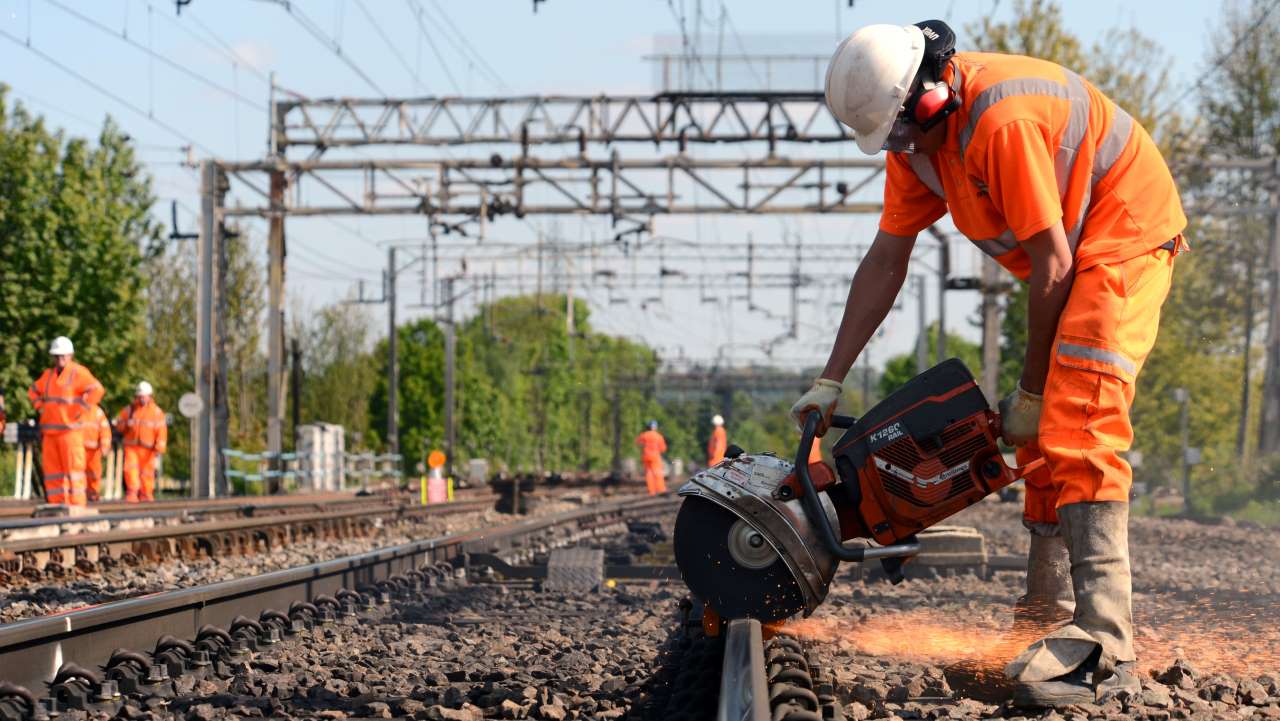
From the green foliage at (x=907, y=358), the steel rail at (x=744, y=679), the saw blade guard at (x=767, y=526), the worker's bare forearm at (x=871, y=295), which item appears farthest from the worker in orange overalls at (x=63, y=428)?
the green foliage at (x=907, y=358)

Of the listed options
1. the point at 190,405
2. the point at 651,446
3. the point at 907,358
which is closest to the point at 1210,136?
the point at 651,446

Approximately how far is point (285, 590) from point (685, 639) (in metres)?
2.36

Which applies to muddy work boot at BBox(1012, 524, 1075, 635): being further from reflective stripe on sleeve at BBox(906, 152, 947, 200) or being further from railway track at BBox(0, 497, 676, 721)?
railway track at BBox(0, 497, 676, 721)

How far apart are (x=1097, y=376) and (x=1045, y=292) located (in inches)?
11.0

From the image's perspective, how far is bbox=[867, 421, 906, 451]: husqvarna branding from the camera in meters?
4.16

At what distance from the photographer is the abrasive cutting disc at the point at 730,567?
14.2ft

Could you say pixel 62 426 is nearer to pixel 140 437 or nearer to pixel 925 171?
pixel 140 437

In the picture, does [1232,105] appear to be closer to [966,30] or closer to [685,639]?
[966,30]

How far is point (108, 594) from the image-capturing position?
24.5 ft

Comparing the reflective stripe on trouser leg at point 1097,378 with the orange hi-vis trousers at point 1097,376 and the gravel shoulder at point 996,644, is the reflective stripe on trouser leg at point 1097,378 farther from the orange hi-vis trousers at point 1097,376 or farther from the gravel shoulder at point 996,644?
the gravel shoulder at point 996,644

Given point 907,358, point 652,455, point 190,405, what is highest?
point 907,358

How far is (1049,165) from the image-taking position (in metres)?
3.90

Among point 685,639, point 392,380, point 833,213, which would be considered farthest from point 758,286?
point 685,639

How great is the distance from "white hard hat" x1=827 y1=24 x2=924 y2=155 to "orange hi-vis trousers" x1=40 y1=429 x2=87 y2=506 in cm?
1282
